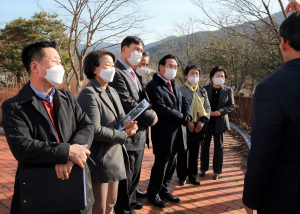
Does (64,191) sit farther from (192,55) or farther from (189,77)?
(192,55)

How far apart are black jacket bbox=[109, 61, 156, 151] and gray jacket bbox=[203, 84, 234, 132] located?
2.00 meters

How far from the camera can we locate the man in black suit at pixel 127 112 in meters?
3.00

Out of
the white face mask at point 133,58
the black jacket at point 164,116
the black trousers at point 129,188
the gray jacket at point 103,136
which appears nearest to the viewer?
the gray jacket at point 103,136

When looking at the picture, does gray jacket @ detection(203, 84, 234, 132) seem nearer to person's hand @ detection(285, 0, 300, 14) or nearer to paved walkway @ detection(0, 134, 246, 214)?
paved walkway @ detection(0, 134, 246, 214)

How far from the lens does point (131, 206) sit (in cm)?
318

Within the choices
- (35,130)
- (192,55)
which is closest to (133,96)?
(35,130)

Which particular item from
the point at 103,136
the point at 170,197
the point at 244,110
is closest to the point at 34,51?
the point at 103,136

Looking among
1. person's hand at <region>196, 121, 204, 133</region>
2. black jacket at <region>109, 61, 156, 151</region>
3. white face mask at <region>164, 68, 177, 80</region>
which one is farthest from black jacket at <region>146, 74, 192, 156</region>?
person's hand at <region>196, 121, 204, 133</region>

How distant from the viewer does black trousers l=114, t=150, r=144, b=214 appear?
298 cm

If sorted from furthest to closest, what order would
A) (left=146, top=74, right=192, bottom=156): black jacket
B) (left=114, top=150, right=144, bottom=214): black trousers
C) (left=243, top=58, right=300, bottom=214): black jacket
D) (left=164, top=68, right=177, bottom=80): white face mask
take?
(left=164, top=68, right=177, bottom=80): white face mask
(left=146, top=74, right=192, bottom=156): black jacket
(left=114, top=150, right=144, bottom=214): black trousers
(left=243, top=58, right=300, bottom=214): black jacket

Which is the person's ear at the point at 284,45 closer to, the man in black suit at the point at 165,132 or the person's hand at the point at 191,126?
the man in black suit at the point at 165,132

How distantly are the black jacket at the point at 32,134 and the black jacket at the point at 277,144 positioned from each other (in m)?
1.25

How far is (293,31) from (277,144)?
2.35ft

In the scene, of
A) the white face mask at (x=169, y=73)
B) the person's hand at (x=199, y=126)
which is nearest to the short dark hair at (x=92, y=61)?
the white face mask at (x=169, y=73)
